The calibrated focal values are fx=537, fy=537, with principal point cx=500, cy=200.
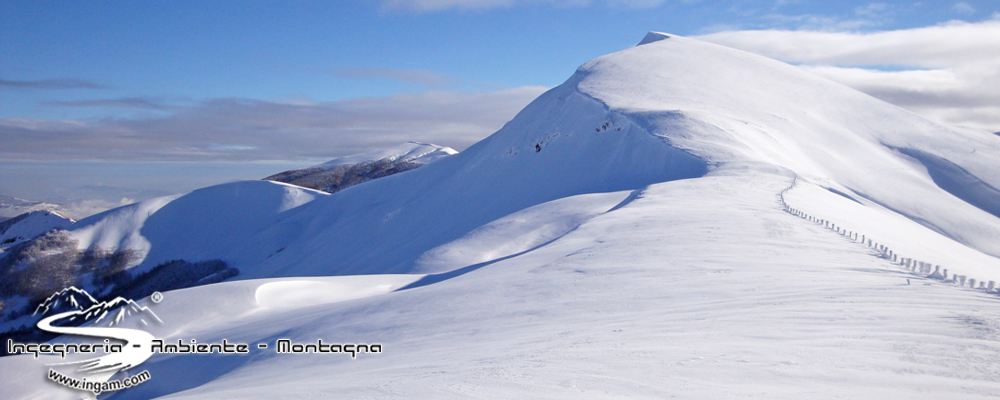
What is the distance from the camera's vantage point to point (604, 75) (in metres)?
35.5

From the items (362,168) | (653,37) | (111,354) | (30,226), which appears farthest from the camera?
(362,168)

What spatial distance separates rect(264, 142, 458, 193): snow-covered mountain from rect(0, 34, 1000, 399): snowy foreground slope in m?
54.7

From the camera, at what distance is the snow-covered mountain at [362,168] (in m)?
82.8

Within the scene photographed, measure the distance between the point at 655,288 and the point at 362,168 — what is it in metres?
91.2

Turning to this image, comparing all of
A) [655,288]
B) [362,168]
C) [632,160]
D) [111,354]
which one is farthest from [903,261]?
[362,168]

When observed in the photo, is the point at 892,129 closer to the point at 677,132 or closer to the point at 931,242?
the point at 677,132

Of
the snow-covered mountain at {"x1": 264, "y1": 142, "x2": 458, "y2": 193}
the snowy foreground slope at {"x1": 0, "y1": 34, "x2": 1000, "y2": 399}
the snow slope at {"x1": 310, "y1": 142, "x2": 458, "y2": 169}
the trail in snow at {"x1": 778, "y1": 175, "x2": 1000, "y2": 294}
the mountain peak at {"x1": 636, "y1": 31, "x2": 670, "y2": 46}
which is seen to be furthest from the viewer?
the snow slope at {"x1": 310, "y1": 142, "x2": 458, "y2": 169}

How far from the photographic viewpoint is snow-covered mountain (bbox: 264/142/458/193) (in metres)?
82.8

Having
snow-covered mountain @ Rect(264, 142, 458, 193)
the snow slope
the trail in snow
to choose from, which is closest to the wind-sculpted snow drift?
the trail in snow

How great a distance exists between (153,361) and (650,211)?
10331 mm

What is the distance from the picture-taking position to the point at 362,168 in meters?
94.3

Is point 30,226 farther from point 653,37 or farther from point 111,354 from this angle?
point 653,37

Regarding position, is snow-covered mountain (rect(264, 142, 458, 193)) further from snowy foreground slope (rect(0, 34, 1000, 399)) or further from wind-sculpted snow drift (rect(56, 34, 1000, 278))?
snowy foreground slope (rect(0, 34, 1000, 399))

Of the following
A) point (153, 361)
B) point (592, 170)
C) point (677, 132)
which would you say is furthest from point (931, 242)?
→ point (153, 361)
